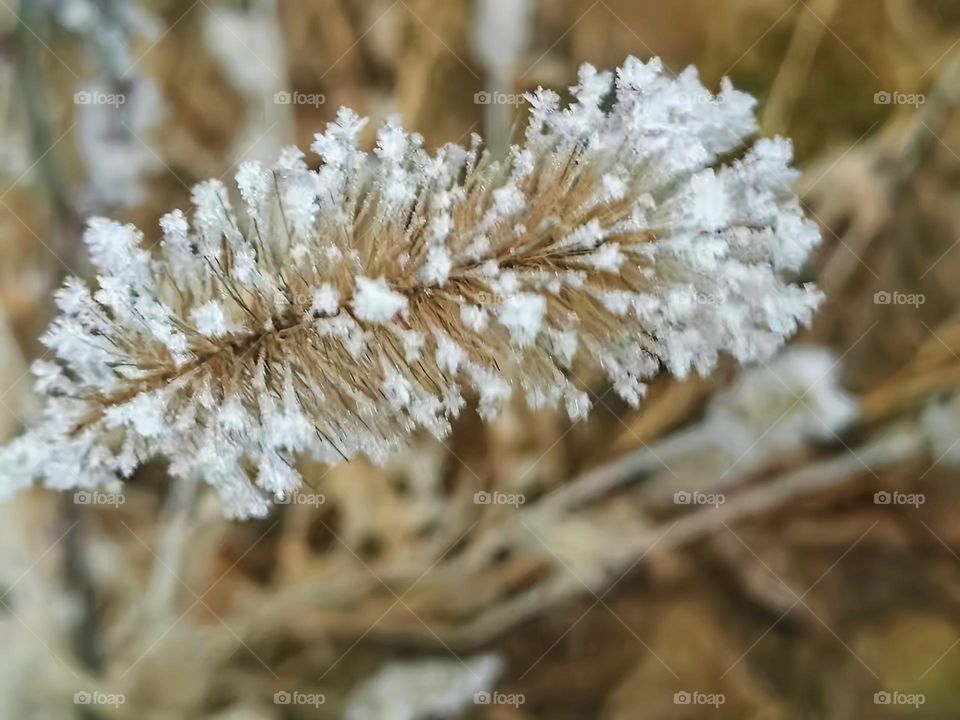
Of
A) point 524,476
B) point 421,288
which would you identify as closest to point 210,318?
point 421,288

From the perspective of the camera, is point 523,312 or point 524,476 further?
point 524,476

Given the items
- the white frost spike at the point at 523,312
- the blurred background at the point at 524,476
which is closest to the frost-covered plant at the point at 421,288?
the white frost spike at the point at 523,312

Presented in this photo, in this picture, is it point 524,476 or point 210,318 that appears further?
point 524,476

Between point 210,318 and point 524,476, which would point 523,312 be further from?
point 524,476

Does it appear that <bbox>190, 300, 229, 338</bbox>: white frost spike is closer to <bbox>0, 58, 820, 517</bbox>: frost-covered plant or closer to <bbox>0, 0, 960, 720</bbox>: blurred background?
<bbox>0, 58, 820, 517</bbox>: frost-covered plant

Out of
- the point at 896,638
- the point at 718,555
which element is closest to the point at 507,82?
the point at 718,555

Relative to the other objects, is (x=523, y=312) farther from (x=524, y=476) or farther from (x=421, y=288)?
(x=524, y=476)
